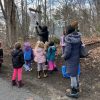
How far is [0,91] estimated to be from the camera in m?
9.70

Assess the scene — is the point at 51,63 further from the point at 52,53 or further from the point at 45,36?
the point at 45,36

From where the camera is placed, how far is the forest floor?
29.9 ft

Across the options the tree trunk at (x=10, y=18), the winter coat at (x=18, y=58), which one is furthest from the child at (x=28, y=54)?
the tree trunk at (x=10, y=18)

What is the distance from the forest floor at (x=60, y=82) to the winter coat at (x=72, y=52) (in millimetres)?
881

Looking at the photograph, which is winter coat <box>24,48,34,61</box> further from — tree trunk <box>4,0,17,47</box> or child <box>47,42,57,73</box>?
tree trunk <box>4,0,17,47</box>

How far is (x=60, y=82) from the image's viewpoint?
10289 millimetres

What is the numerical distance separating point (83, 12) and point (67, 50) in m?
32.0

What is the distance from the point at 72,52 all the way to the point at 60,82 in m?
1.91

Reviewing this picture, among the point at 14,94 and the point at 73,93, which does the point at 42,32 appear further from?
the point at 73,93

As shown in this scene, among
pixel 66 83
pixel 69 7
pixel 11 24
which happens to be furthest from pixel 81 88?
pixel 69 7

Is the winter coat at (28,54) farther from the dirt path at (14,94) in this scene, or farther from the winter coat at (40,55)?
the dirt path at (14,94)

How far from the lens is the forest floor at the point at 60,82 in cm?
913

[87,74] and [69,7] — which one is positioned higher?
[69,7]

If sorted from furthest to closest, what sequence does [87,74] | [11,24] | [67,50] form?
[11,24]
[87,74]
[67,50]
